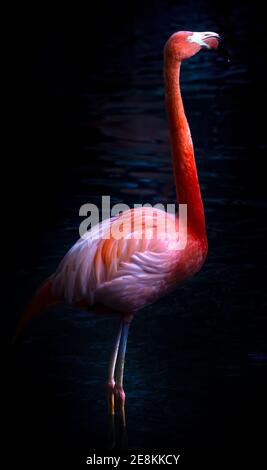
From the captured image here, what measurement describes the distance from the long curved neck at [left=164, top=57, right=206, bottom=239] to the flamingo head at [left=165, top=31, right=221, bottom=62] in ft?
0.12

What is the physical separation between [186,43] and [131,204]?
9.24 ft

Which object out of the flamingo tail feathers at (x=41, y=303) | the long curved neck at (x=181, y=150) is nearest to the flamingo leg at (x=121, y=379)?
the flamingo tail feathers at (x=41, y=303)

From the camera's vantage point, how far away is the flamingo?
4371 millimetres

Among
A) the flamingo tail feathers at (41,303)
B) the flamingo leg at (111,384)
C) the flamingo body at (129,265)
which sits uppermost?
the flamingo body at (129,265)

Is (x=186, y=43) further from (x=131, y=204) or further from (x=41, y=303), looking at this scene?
(x=131, y=204)

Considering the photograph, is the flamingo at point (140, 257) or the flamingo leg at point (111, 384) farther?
the flamingo leg at point (111, 384)

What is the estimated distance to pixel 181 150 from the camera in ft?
14.7

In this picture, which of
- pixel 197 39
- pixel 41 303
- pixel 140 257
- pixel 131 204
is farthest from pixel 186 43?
pixel 131 204

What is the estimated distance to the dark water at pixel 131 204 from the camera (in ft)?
14.9

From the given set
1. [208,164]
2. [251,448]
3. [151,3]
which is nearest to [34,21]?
[151,3]

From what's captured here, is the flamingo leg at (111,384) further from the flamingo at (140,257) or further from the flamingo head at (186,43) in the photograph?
the flamingo head at (186,43)

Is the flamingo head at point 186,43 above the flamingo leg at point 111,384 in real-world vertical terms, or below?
above

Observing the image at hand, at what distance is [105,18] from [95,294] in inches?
486

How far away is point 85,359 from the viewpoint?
16.5ft
